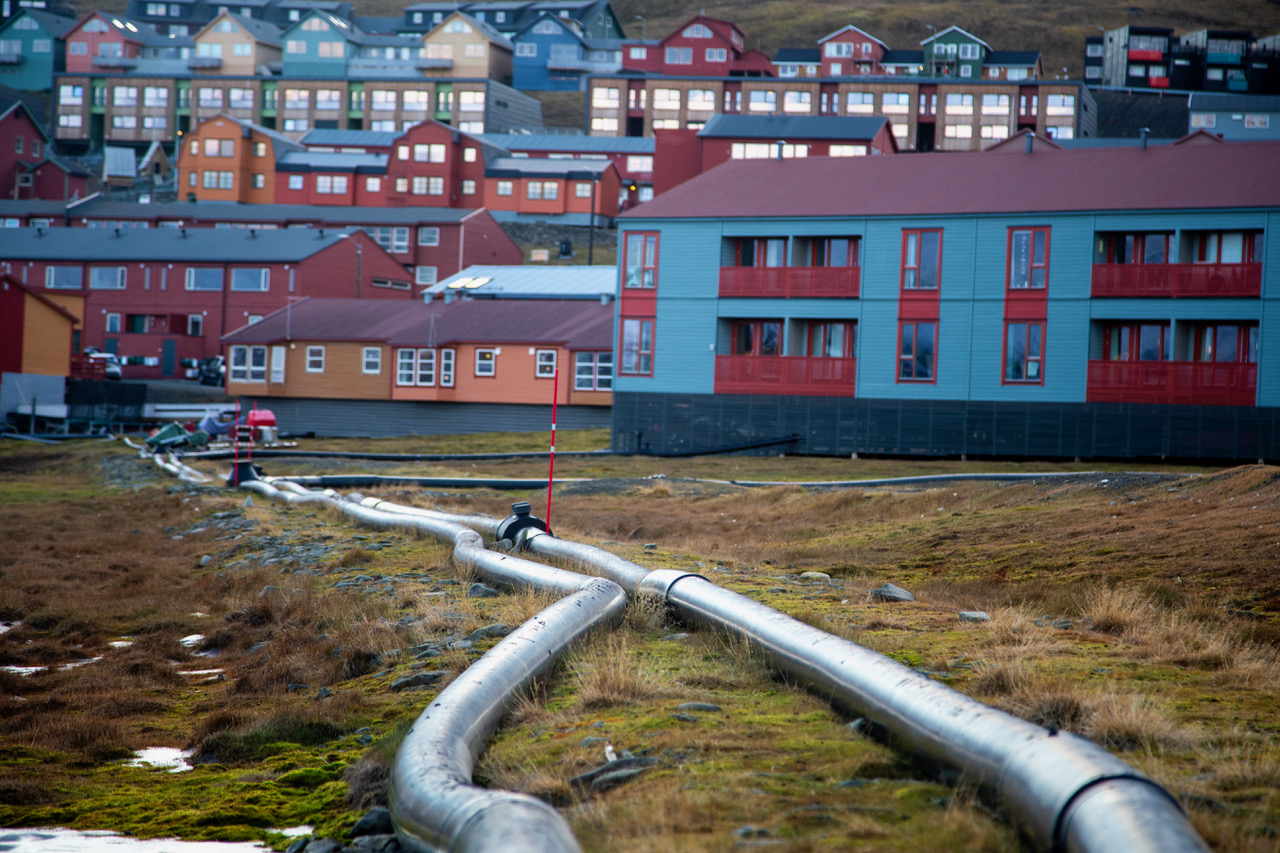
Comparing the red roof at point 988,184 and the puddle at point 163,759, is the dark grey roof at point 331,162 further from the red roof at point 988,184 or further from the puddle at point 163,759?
the puddle at point 163,759

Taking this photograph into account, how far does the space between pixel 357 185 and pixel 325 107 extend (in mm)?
32444

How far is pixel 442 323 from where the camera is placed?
178 feet

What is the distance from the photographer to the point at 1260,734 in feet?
20.3

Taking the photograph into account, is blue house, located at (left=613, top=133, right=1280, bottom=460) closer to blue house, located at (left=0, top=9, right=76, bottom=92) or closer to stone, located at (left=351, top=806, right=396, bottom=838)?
stone, located at (left=351, top=806, right=396, bottom=838)

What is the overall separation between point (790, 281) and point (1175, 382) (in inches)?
450

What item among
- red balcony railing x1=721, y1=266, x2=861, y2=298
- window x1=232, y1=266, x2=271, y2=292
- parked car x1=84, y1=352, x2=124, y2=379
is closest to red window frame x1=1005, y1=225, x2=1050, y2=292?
red balcony railing x1=721, y1=266, x2=861, y2=298

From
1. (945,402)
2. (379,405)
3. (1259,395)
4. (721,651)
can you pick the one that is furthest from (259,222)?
(721,651)

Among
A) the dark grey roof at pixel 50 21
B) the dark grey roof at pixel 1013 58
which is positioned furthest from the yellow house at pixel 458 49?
the dark grey roof at pixel 1013 58

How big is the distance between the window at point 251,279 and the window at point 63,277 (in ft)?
33.3

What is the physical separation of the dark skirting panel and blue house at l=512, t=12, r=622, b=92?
10720 cm

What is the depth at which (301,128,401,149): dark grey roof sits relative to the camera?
341 ft

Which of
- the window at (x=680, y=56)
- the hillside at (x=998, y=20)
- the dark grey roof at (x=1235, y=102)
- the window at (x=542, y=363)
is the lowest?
the window at (x=542, y=363)

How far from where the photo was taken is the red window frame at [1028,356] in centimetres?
A: 3412

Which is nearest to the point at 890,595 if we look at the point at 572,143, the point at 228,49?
the point at 572,143
